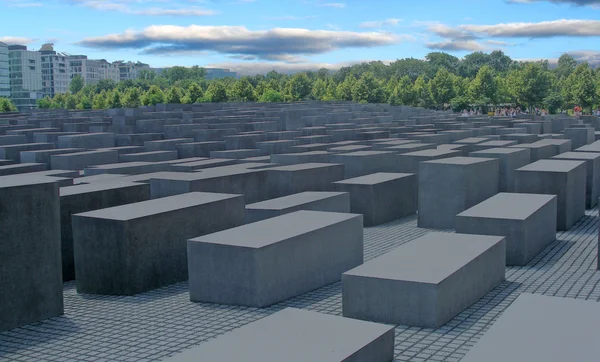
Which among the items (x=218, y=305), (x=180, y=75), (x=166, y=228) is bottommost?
(x=218, y=305)

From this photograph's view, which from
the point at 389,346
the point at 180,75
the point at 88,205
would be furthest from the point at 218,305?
the point at 180,75

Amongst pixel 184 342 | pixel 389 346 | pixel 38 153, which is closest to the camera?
pixel 389 346

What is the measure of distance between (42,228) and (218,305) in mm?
2360

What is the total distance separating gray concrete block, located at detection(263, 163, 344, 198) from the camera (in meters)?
15.6

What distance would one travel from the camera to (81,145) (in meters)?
24.8

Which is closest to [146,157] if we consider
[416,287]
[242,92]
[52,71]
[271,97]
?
[416,287]

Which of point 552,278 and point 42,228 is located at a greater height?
point 42,228

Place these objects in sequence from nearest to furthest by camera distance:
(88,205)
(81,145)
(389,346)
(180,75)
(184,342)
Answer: (389,346)
(184,342)
(88,205)
(81,145)
(180,75)

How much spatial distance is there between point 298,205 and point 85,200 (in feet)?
12.0

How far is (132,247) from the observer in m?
9.27

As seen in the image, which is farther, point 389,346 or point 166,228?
point 166,228

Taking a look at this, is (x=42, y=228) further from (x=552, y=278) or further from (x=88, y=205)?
(x=552, y=278)

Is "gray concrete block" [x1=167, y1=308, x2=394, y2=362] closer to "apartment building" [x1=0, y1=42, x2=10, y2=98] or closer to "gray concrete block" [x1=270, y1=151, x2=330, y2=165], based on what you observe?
"gray concrete block" [x1=270, y1=151, x2=330, y2=165]

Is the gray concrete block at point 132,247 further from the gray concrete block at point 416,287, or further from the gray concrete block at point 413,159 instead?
the gray concrete block at point 413,159
